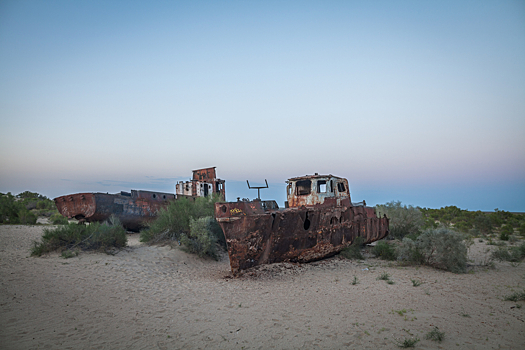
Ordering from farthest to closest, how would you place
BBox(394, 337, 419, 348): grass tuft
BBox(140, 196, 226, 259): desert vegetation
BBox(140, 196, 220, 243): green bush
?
BBox(140, 196, 220, 243): green bush, BBox(140, 196, 226, 259): desert vegetation, BBox(394, 337, 419, 348): grass tuft

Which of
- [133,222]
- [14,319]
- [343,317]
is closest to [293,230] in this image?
[343,317]

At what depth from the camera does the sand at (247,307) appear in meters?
3.70

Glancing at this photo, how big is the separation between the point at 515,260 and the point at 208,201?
1062 cm

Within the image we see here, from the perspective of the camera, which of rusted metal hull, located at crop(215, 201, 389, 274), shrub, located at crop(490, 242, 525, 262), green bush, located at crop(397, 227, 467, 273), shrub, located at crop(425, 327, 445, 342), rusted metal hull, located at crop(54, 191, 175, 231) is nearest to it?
shrub, located at crop(425, 327, 445, 342)

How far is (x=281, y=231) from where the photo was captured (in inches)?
308

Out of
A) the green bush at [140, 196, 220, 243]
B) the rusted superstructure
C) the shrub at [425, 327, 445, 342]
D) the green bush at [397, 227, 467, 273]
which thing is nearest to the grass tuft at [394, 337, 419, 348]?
the shrub at [425, 327, 445, 342]

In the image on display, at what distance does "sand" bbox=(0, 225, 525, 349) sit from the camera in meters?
3.70

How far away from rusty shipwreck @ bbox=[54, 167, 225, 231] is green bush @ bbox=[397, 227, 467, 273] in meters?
11.6

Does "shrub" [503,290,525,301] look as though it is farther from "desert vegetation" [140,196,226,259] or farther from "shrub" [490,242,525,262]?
"desert vegetation" [140,196,226,259]

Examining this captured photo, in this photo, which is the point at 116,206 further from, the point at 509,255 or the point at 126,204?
the point at 509,255

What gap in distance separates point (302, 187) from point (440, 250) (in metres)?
4.90

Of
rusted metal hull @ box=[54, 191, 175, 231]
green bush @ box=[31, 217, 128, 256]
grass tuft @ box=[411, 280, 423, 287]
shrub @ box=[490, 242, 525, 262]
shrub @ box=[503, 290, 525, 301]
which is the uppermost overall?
rusted metal hull @ box=[54, 191, 175, 231]

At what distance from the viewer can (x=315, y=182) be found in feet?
34.3

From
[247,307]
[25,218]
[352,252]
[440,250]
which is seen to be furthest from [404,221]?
[25,218]
